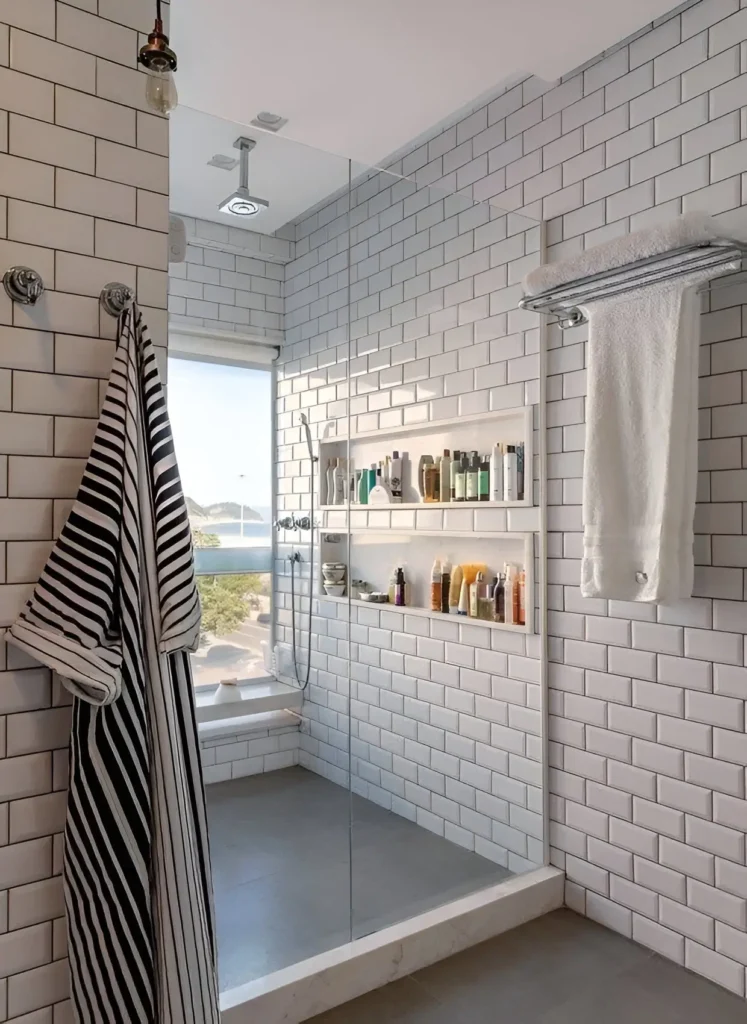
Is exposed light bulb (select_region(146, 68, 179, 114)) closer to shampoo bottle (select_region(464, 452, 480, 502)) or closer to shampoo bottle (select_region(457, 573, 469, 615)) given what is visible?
shampoo bottle (select_region(464, 452, 480, 502))

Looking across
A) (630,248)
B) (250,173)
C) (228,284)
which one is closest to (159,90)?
(228,284)

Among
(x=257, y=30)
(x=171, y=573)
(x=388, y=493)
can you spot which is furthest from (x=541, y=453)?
(x=257, y=30)

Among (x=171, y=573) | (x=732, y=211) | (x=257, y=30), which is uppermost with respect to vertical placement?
(x=257, y=30)

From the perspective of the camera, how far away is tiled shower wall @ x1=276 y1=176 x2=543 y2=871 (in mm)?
2197

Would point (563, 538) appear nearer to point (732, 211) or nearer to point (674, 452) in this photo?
point (674, 452)

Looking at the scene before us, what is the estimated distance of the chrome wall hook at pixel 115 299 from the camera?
1515mm

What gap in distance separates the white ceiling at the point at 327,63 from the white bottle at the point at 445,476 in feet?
2.90

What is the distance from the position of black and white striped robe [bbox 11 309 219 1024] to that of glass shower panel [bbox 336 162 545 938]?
34.7 inches

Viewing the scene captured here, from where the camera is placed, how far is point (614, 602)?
2148mm

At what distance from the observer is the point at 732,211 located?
6.06 feet

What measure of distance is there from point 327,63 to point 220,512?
1.46 m

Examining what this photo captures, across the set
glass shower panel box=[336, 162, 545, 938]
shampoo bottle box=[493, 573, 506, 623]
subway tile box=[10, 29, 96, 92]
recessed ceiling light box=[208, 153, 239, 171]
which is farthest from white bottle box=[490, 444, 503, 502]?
subway tile box=[10, 29, 96, 92]

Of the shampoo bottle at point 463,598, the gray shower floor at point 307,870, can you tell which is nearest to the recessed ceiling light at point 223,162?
the shampoo bottle at point 463,598

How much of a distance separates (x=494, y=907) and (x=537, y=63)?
2.54m
